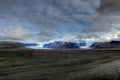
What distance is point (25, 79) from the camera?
35.0 metres

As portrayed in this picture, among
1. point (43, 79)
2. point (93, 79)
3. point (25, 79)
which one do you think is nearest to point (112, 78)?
point (93, 79)

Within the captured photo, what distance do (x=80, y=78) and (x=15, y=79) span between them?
1204 cm

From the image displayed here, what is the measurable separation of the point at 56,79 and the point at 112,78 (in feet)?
33.2

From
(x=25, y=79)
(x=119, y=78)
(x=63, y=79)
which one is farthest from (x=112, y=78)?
(x=25, y=79)

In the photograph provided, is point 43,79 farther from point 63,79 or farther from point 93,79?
point 93,79

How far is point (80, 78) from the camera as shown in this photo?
35344 mm

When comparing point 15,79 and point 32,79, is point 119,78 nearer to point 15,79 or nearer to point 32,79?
point 32,79

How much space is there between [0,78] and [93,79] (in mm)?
17372

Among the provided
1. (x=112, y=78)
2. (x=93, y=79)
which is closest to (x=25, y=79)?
(x=93, y=79)

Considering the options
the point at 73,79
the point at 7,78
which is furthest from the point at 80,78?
the point at 7,78

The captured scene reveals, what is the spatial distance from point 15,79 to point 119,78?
1889 centimetres

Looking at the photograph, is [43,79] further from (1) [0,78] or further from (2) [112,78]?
(2) [112,78]

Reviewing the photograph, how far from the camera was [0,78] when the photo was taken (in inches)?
1419

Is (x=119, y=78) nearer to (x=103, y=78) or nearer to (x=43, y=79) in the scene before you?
(x=103, y=78)
